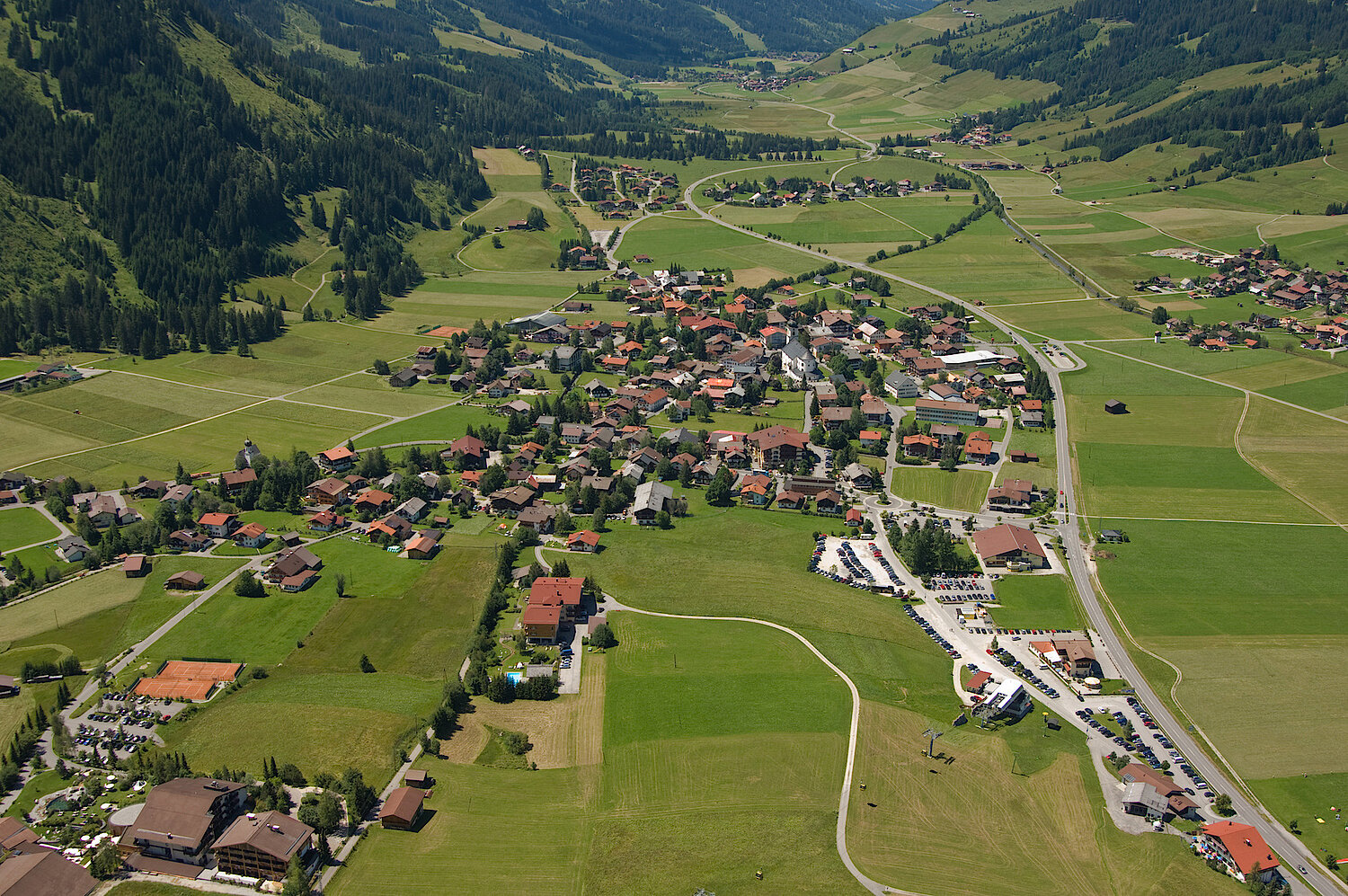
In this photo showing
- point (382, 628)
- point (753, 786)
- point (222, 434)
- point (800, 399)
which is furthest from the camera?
point (800, 399)

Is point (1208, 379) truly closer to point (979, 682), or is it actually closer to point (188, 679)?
point (979, 682)

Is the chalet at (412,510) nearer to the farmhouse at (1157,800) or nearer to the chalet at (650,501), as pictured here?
the chalet at (650,501)

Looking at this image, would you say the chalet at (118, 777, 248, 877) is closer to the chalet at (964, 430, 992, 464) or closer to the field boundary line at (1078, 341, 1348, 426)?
the chalet at (964, 430, 992, 464)

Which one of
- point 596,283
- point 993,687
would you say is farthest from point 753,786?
point 596,283

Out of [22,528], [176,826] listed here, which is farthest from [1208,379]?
[22,528]

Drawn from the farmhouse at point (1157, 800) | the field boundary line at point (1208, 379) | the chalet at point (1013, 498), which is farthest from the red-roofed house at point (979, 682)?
the field boundary line at point (1208, 379)

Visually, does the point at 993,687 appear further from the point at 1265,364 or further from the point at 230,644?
the point at 1265,364
